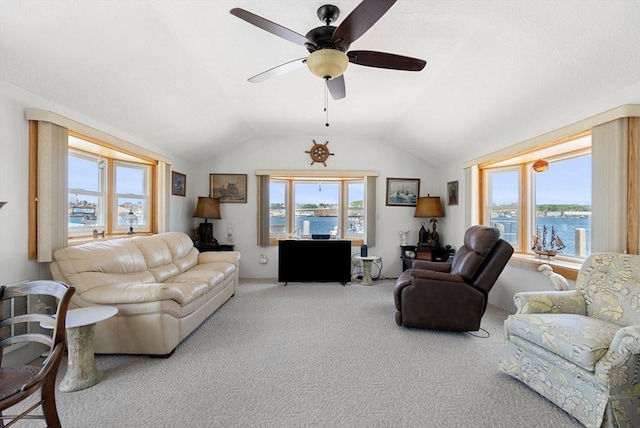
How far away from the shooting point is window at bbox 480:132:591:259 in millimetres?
3285

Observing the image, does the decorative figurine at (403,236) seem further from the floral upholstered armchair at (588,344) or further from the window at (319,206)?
the floral upholstered armchair at (588,344)

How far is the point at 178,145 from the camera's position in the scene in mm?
4473

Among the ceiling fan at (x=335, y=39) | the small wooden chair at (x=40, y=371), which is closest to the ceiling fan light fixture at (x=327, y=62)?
the ceiling fan at (x=335, y=39)

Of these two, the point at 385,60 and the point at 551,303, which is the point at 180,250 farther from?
the point at 551,303

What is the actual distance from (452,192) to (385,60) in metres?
3.56

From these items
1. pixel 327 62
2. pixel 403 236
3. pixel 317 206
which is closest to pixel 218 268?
pixel 317 206

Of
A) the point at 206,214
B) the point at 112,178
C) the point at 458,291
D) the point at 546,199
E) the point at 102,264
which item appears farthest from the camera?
the point at 206,214

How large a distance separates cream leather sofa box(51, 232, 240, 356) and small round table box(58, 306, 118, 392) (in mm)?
319

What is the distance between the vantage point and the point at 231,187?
5492mm

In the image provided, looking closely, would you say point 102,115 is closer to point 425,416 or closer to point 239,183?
point 239,183

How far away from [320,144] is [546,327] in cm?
436

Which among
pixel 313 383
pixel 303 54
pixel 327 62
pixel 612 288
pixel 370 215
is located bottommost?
pixel 313 383

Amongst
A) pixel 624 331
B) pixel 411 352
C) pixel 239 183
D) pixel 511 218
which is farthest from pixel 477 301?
pixel 239 183

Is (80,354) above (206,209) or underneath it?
underneath
